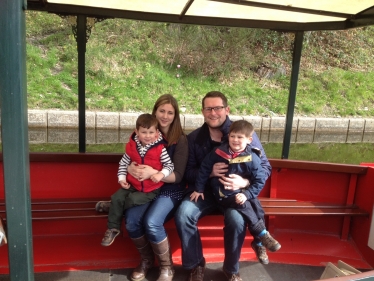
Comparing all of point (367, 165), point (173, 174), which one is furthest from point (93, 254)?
point (367, 165)

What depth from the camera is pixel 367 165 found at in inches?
121

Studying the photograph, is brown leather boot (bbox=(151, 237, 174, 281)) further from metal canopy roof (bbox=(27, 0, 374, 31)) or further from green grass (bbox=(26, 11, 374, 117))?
green grass (bbox=(26, 11, 374, 117))

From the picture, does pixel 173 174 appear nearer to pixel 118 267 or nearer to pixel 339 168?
pixel 118 267

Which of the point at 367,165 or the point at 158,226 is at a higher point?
the point at 367,165

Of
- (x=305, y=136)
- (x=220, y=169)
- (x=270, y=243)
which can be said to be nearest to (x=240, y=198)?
(x=220, y=169)

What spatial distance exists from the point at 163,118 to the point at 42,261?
4.44 ft

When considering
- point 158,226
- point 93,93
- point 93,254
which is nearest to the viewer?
point 158,226

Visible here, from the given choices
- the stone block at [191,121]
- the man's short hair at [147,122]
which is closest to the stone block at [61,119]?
the stone block at [191,121]

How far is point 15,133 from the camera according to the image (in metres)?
1.34

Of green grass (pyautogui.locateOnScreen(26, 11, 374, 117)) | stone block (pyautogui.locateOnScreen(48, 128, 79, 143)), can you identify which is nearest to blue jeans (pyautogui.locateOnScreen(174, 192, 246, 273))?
stone block (pyautogui.locateOnScreen(48, 128, 79, 143))

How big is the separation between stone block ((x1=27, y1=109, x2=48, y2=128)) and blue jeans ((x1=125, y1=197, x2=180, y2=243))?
275 inches

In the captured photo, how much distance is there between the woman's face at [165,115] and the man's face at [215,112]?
241mm

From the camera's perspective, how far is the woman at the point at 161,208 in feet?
7.90

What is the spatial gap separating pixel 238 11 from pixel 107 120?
6561mm
